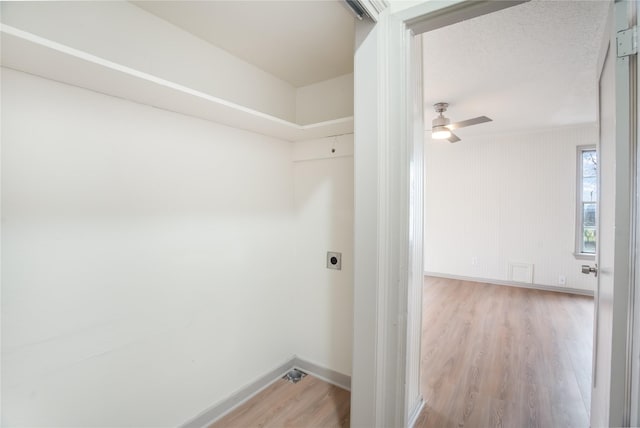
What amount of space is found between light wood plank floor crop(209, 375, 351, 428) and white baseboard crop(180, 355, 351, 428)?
32 mm

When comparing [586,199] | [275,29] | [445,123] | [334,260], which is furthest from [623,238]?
[586,199]

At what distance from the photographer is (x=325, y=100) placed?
2.27 meters

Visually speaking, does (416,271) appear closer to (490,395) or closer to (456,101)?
(490,395)

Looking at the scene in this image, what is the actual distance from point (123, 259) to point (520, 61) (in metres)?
3.09

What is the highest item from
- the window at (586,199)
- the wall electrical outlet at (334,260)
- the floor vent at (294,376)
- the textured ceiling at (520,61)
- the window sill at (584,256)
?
the textured ceiling at (520,61)

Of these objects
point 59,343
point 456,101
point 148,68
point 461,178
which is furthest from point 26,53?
point 461,178

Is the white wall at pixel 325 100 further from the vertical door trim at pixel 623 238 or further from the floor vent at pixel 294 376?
the floor vent at pixel 294 376

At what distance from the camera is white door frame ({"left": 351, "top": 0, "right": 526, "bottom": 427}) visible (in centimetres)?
→ 129

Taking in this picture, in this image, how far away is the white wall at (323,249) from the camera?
2.12 m

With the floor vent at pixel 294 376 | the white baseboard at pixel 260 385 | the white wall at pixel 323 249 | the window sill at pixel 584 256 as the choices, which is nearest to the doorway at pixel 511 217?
the window sill at pixel 584 256

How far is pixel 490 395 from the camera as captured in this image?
2.08 metres

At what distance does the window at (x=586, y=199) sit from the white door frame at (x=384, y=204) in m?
4.50

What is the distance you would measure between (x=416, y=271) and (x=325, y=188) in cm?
89

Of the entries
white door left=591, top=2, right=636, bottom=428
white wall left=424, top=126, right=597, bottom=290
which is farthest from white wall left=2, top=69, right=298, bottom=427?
white wall left=424, top=126, right=597, bottom=290
